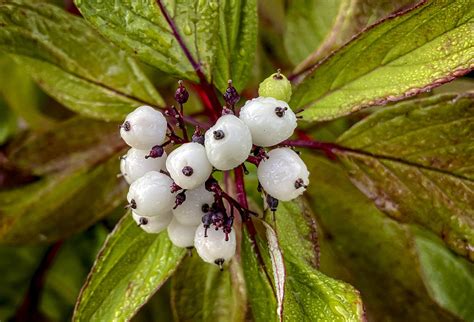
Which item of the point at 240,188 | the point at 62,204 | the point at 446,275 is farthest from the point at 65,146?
the point at 446,275

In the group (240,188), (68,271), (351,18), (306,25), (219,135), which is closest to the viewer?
(219,135)

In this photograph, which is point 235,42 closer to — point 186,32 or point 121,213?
point 186,32

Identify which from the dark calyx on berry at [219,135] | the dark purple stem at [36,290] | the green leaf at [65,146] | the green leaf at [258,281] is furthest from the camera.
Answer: the dark purple stem at [36,290]

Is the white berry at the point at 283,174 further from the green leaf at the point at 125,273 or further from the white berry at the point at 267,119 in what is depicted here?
the green leaf at the point at 125,273

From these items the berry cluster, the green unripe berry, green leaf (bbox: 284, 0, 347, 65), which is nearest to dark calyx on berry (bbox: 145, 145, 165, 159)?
the berry cluster

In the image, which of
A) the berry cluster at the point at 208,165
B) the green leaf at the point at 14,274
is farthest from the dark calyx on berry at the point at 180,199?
the green leaf at the point at 14,274

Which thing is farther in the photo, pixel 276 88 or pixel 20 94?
pixel 20 94

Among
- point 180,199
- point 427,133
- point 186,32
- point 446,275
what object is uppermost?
point 186,32

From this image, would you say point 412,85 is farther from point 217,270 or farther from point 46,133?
point 46,133
